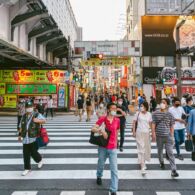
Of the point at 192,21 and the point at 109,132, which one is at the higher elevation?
the point at 192,21

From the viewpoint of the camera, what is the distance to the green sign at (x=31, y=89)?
2827cm

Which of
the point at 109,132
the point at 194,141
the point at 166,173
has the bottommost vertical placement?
the point at 166,173

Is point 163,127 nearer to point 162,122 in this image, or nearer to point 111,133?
point 162,122

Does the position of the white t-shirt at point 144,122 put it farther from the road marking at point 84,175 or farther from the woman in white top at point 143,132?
the road marking at point 84,175

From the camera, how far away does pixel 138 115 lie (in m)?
7.30

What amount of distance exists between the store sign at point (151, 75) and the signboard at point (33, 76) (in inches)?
736

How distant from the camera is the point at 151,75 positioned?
144 ft

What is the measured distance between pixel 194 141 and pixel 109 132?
3461mm

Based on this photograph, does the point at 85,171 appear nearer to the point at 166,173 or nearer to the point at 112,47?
the point at 166,173

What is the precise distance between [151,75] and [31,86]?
2108cm

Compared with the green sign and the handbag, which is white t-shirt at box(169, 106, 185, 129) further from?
the green sign

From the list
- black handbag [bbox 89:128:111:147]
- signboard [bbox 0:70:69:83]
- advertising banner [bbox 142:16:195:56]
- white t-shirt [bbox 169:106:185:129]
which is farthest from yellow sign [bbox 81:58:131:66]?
black handbag [bbox 89:128:111:147]

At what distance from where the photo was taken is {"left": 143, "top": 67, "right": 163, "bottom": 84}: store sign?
43.6 m

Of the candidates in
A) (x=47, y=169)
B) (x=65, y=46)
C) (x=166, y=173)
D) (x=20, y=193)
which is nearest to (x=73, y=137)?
(x=47, y=169)
